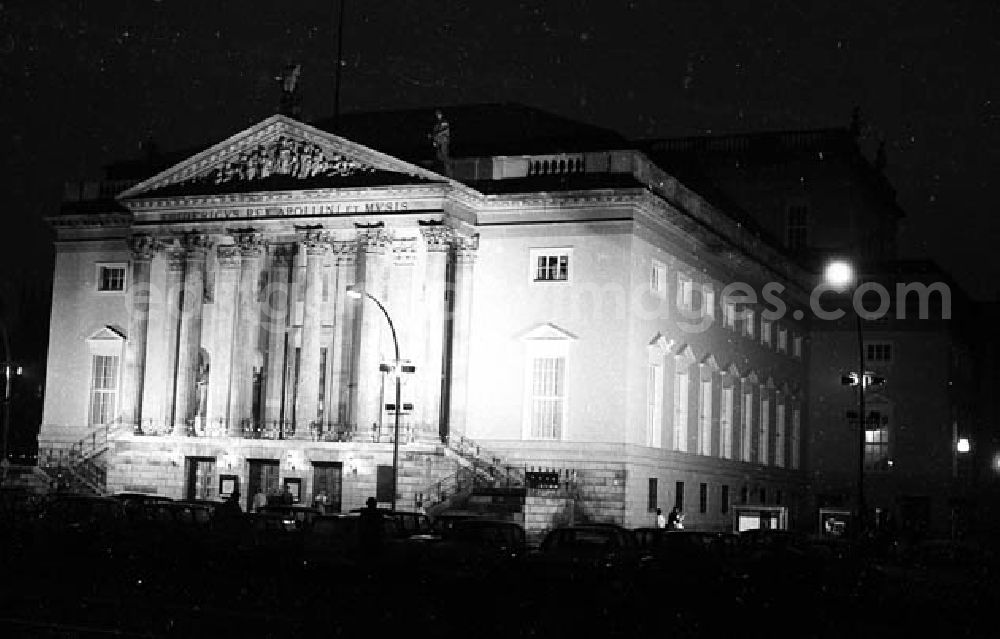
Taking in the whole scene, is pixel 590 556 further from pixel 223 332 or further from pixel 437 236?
pixel 223 332

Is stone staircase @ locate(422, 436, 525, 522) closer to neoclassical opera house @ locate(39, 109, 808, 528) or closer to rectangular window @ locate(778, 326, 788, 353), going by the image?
neoclassical opera house @ locate(39, 109, 808, 528)

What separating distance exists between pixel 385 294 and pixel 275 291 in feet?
17.7

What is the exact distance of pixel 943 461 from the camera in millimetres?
83562

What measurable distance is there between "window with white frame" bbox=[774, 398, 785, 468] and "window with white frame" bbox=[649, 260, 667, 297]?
19925 mm

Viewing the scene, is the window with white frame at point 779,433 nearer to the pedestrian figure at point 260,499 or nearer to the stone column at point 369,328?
the stone column at point 369,328

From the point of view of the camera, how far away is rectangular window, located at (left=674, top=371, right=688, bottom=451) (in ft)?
212

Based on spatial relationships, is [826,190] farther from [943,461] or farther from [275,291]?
[275,291]

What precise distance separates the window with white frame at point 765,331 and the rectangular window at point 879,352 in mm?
9391

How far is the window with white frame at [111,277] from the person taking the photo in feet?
229

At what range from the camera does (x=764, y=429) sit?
78.2m

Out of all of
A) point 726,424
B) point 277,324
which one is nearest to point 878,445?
point 726,424

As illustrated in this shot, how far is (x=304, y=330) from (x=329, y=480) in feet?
21.0

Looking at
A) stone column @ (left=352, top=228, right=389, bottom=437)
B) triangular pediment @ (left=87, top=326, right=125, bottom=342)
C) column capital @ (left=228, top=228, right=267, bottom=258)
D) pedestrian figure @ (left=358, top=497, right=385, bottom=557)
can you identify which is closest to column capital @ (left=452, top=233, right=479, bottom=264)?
stone column @ (left=352, top=228, right=389, bottom=437)

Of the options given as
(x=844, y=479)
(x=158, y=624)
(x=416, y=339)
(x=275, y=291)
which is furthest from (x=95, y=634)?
(x=844, y=479)
